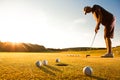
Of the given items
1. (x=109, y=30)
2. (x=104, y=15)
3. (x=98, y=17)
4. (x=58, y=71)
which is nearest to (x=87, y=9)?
(x=98, y=17)

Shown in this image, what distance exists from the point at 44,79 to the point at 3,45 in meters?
61.6

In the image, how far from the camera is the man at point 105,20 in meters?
16.3

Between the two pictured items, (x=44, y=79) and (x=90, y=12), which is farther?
(x=90, y=12)

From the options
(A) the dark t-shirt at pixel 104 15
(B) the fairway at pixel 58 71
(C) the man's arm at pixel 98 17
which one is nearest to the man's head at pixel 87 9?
(A) the dark t-shirt at pixel 104 15

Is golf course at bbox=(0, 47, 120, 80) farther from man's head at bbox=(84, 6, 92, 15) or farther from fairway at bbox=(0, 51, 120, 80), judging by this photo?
man's head at bbox=(84, 6, 92, 15)

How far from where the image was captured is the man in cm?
1630

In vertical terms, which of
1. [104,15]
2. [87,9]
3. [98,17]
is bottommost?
[98,17]

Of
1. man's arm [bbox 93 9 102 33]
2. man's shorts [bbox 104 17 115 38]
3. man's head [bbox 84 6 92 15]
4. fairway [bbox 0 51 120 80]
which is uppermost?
man's head [bbox 84 6 92 15]

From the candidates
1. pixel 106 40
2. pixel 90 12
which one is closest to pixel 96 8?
pixel 90 12

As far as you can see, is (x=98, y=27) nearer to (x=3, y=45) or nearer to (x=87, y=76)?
(x=87, y=76)

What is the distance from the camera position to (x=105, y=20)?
16.6 metres

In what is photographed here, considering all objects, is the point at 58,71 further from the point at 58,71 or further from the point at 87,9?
the point at 87,9

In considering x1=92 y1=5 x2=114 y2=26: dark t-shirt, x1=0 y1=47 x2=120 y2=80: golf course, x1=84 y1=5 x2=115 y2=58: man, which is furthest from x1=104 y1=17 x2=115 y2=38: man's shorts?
x1=0 y1=47 x2=120 y2=80: golf course

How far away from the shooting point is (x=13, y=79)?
7.49 m
